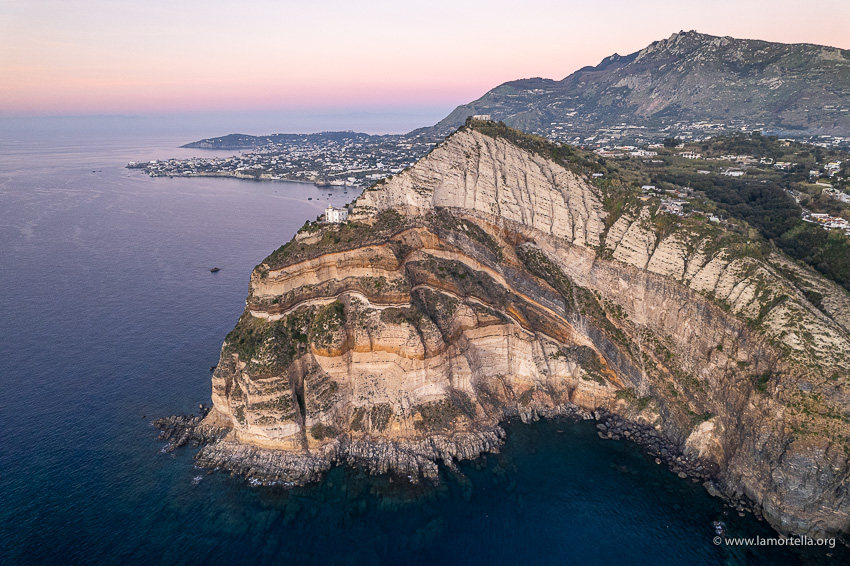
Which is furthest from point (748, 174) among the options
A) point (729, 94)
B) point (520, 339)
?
point (729, 94)

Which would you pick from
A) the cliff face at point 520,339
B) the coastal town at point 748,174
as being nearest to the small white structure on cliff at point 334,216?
the cliff face at point 520,339

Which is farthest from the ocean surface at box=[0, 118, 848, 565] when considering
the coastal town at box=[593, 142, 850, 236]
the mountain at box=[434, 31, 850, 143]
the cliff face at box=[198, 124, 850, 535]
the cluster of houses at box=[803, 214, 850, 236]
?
the mountain at box=[434, 31, 850, 143]

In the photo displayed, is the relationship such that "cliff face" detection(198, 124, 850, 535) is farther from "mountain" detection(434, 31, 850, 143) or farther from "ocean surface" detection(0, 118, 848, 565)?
"mountain" detection(434, 31, 850, 143)

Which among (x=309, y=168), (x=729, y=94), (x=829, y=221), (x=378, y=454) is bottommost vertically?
(x=378, y=454)

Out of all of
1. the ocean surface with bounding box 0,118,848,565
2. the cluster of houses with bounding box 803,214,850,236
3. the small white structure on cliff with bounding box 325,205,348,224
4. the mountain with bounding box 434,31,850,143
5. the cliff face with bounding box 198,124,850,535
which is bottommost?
the ocean surface with bounding box 0,118,848,565

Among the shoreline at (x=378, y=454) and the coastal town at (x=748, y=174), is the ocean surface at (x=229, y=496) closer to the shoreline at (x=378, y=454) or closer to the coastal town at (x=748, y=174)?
the shoreline at (x=378, y=454)

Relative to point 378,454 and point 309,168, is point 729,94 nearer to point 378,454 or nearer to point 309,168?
point 309,168

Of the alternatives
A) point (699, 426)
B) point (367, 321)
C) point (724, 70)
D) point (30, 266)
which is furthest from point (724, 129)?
point (30, 266)
